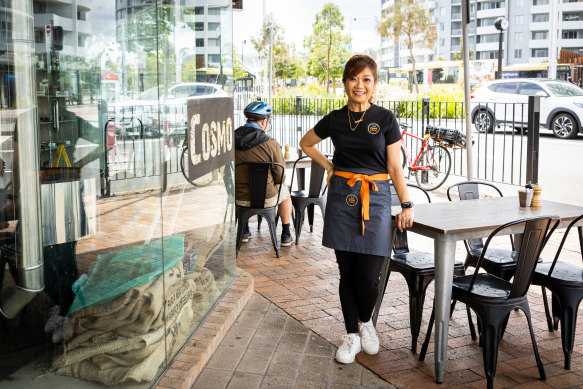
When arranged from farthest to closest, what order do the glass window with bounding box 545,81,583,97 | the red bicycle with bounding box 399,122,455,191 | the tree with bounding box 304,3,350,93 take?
the tree with bounding box 304,3,350,93
the glass window with bounding box 545,81,583,97
the red bicycle with bounding box 399,122,455,191

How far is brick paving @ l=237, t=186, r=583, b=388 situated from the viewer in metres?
3.39

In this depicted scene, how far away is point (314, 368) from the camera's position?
138 inches

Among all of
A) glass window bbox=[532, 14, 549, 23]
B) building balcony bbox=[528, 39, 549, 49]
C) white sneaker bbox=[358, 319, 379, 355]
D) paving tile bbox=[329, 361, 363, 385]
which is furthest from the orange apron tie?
glass window bbox=[532, 14, 549, 23]

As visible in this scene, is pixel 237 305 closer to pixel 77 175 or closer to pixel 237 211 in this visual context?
pixel 237 211

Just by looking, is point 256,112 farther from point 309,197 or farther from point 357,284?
point 357,284

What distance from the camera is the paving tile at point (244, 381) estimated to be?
328cm

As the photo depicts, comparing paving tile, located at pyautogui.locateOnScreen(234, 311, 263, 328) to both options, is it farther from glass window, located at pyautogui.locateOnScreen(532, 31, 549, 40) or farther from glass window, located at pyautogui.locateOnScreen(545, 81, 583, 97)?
glass window, located at pyautogui.locateOnScreen(532, 31, 549, 40)

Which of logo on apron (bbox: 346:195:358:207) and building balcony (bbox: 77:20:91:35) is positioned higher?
building balcony (bbox: 77:20:91:35)

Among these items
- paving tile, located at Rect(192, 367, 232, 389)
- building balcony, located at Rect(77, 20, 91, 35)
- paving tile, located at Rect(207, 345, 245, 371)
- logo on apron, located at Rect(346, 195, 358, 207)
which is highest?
building balcony, located at Rect(77, 20, 91, 35)

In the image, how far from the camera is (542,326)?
4.12 m

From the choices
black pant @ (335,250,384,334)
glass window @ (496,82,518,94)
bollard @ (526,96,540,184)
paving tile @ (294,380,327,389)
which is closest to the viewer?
paving tile @ (294,380,327,389)

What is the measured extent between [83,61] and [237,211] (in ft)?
10.7

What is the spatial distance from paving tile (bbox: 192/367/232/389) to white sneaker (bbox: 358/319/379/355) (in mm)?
791

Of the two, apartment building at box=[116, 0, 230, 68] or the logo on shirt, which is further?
apartment building at box=[116, 0, 230, 68]
